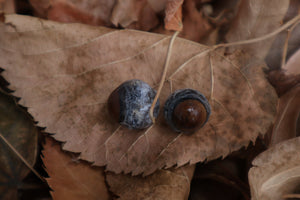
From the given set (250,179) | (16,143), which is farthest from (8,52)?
(250,179)

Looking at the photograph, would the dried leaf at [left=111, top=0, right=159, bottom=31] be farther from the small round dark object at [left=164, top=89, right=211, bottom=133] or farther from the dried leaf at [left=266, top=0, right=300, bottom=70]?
the dried leaf at [left=266, top=0, right=300, bottom=70]

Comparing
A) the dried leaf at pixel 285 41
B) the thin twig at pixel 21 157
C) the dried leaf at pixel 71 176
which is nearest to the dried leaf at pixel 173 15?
the dried leaf at pixel 285 41

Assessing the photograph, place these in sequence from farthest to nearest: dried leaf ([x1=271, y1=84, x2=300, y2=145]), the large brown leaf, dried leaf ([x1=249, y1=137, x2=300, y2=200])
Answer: dried leaf ([x1=271, y1=84, x2=300, y2=145]), the large brown leaf, dried leaf ([x1=249, y1=137, x2=300, y2=200])

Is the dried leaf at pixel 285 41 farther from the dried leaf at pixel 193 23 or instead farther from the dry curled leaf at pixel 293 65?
the dried leaf at pixel 193 23

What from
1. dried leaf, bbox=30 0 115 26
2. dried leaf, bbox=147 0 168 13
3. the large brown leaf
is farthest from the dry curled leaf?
dried leaf, bbox=30 0 115 26

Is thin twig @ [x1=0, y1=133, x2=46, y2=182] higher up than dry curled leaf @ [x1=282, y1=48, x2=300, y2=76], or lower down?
lower down

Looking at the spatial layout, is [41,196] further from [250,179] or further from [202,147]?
[250,179]
